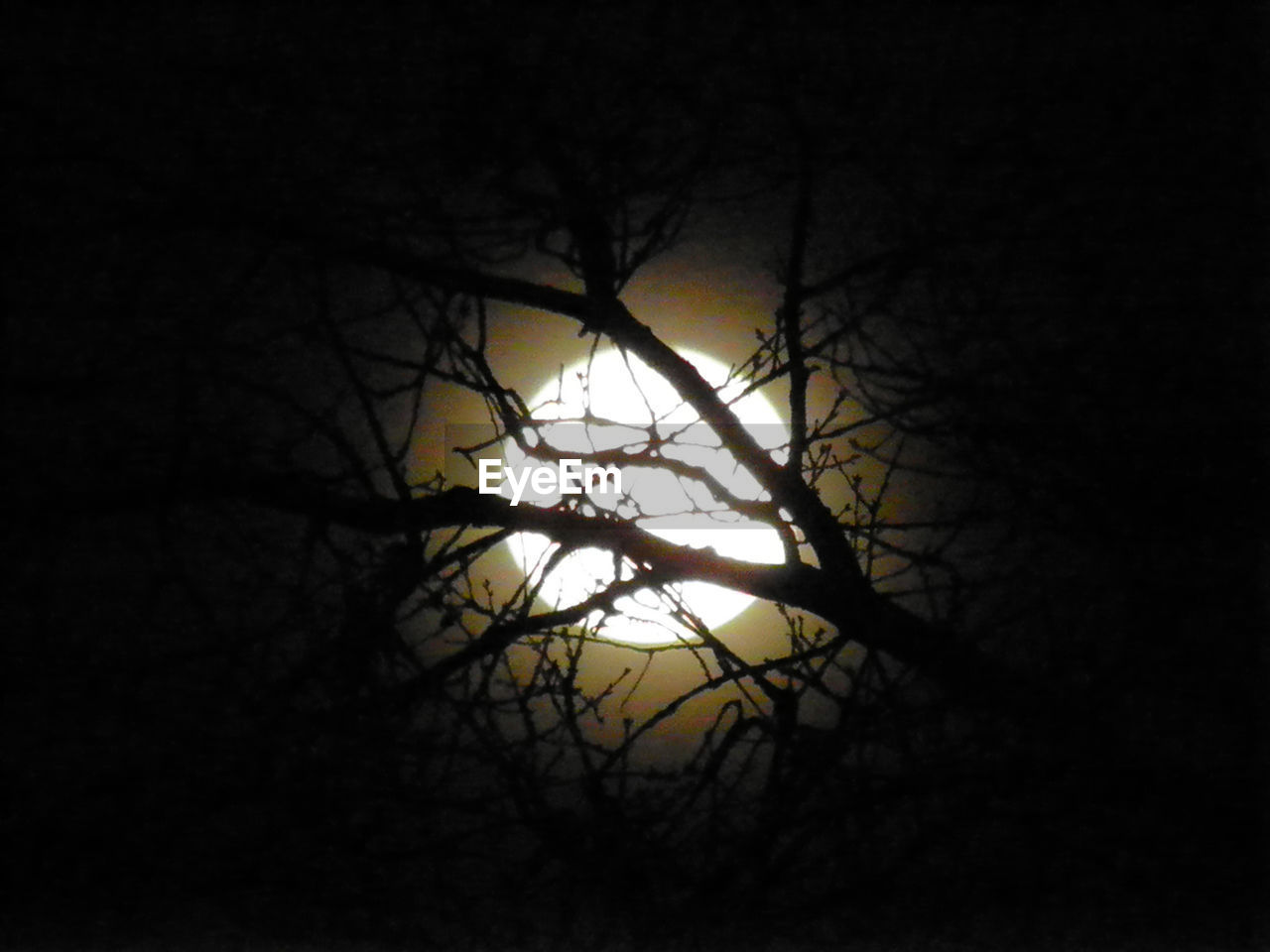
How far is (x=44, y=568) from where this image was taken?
2.15 m

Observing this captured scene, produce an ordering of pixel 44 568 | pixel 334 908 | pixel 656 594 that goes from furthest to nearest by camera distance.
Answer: pixel 44 568
pixel 334 908
pixel 656 594

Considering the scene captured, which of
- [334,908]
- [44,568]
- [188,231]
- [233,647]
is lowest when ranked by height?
[334,908]

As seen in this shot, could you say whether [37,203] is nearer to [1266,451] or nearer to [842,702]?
[842,702]

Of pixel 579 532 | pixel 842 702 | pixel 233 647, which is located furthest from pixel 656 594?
pixel 233 647

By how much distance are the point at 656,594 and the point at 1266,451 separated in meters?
1.22

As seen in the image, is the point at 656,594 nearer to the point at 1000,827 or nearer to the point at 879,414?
the point at 879,414

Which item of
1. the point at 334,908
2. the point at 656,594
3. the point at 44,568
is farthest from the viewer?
the point at 44,568

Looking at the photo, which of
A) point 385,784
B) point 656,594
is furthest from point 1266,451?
point 385,784

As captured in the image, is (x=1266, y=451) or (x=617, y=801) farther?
(x=1266, y=451)

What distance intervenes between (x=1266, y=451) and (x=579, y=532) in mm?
1323

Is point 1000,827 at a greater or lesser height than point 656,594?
lesser

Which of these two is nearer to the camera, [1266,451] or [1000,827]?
[1000,827]

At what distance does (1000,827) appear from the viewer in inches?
79.8

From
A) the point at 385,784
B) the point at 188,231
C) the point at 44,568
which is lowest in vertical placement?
the point at 385,784
